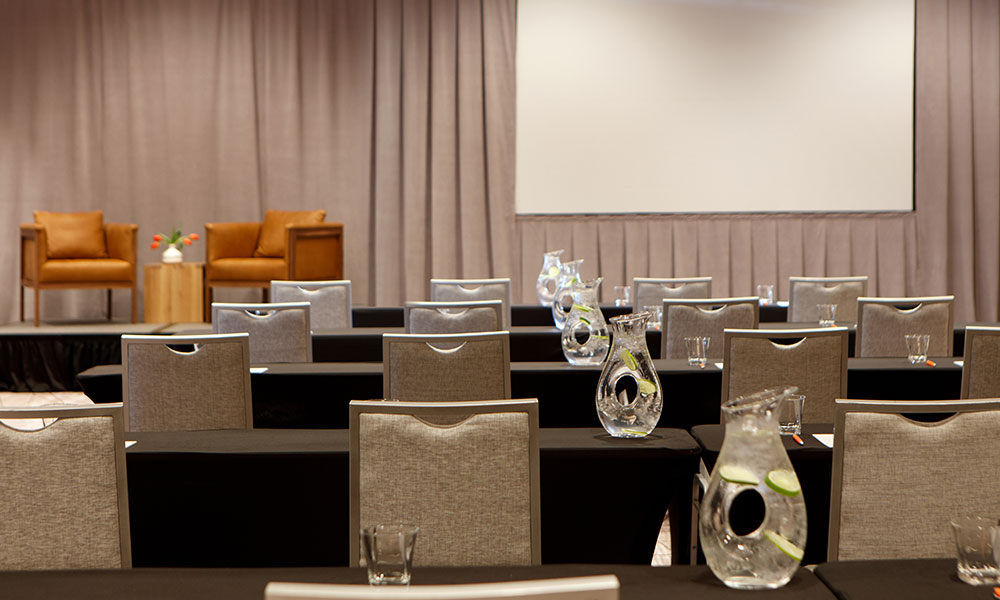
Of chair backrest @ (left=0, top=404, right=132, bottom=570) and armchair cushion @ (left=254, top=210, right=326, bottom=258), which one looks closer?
chair backrest @ (left=0, top=404, right=132, bottom=570)

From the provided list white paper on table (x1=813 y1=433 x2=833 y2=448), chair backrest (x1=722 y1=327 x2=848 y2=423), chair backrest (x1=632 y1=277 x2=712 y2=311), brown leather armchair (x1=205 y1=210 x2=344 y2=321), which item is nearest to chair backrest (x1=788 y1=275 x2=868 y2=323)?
chair backrest (x1=632 y1=277 x2=712 y2=311)

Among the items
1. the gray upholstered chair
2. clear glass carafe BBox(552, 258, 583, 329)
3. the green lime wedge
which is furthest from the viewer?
clear glass carafe BBox(552, 258, 583, 329)

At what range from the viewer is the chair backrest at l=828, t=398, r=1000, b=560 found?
178cm

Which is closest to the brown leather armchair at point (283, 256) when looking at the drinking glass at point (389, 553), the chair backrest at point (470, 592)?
the drinking glass at point (389, 553)

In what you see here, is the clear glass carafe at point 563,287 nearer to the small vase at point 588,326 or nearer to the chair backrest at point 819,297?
the small vase at point 588,326

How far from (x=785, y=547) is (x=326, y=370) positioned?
7.81ft

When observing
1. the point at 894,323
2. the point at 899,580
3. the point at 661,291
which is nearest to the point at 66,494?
the point at 899,580

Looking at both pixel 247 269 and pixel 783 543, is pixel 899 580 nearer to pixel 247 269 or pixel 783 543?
pixel 783 543

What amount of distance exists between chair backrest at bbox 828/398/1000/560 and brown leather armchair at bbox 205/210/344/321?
6478 mm

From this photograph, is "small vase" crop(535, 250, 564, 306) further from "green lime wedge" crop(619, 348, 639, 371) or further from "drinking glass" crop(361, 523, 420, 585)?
"drinking glass" crop(361, 523, 420, 585)

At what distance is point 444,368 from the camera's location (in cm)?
321

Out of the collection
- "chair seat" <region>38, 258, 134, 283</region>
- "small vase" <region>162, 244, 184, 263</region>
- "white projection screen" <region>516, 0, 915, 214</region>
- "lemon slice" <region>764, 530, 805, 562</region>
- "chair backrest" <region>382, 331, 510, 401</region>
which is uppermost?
"white projection screen" <region>516, 0, 915, 214</region>

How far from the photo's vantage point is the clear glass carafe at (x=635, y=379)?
222 cm

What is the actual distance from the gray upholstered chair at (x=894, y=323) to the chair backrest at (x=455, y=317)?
62.0 inches
